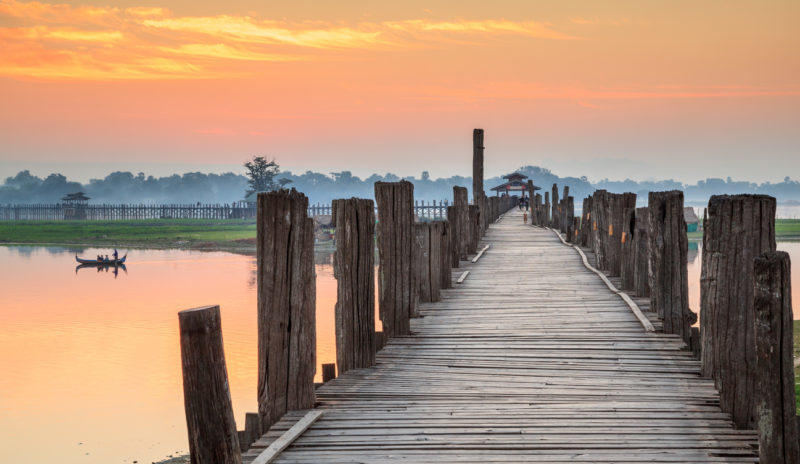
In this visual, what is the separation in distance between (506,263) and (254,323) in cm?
Result: 1344

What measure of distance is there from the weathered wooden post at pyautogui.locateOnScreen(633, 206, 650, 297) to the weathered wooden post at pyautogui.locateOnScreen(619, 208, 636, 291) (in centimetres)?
18

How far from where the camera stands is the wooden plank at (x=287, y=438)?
4.90m

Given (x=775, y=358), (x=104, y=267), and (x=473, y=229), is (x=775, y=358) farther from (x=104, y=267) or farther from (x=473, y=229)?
(x=104, y=267)

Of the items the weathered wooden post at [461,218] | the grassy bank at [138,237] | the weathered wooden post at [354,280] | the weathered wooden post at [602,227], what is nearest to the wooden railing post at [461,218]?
the weathered wooden post at [461,218]

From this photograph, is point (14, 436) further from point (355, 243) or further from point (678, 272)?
point (678, 272)

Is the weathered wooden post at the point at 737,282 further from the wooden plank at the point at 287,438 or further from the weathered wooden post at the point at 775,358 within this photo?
the wooden plank at the point at 287,438

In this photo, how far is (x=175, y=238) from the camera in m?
68.6

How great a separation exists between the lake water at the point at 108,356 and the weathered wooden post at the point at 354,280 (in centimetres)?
936

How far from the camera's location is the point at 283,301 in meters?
5.92

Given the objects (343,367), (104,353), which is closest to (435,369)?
(343,367)

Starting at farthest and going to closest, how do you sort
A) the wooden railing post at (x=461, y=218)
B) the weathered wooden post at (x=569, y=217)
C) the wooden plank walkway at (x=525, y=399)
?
the weathered wooden post at (x=569, y=217)
the wooden railing post at (x=461, y=218)
the wooden plank walkway at (x=525, y=399)

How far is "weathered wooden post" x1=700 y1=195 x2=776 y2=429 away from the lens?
5.41 metres

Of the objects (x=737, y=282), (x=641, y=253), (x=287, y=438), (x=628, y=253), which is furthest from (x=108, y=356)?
(x=737, y=282)

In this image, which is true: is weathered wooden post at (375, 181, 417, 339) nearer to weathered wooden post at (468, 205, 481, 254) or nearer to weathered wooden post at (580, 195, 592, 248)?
weathered wooden post at (468, 205, 481, 254)
